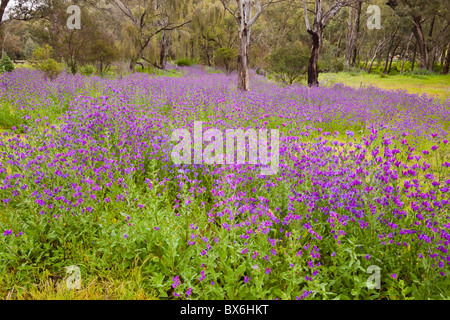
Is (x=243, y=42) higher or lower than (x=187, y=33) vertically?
lower

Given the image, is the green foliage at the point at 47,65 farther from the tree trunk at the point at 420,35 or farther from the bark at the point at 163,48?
the tree trunk at the point at 420,35

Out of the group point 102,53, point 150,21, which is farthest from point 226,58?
point 102,53

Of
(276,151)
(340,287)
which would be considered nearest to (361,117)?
(276,151)

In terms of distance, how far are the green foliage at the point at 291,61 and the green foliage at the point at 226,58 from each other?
675 cm

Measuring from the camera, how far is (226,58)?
22312mm

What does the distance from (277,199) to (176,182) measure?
1550mm

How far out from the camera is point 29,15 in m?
16.7

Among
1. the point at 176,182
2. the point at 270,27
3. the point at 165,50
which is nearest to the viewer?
the point at 176,182

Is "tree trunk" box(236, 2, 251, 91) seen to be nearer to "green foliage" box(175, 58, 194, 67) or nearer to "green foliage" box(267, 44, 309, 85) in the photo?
"green foliage" box(267, 44, 309, 85)

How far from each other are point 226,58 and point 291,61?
27.6ft

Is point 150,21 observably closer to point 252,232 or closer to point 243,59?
point 243,59

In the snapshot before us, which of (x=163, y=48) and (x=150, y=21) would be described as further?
(x=163, y=48)

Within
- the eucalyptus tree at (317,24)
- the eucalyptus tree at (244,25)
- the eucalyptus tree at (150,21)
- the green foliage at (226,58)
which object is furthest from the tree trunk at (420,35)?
the eucalyptus tree at (244,25)

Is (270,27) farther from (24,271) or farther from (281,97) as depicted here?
(24,271)
